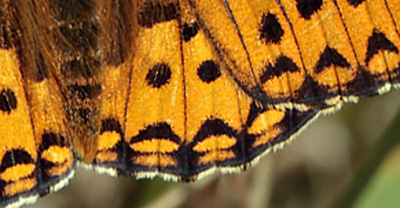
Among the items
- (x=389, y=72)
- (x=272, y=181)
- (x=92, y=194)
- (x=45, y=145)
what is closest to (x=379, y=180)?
(x=389, y=72)

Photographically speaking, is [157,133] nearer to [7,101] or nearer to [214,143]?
[214,143]

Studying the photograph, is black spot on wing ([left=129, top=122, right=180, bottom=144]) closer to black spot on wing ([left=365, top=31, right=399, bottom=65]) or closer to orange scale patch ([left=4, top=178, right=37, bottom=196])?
orange scale patch ([left=4, top=178, right=37, bottom=196])

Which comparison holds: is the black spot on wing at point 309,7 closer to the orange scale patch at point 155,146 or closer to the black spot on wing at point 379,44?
the black spot on wing at point 379,44

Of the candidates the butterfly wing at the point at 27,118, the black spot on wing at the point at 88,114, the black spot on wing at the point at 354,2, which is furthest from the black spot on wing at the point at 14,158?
the black spot on wing at the point at 354,2

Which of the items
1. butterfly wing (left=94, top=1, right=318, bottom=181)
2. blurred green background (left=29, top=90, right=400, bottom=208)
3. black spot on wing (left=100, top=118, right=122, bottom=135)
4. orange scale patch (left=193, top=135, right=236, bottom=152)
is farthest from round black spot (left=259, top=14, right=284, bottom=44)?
blurred green background (left=29, top=90, right=400, bottom=208)

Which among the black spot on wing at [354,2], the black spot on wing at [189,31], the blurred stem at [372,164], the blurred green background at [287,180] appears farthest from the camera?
the blurred green background at [287,180]

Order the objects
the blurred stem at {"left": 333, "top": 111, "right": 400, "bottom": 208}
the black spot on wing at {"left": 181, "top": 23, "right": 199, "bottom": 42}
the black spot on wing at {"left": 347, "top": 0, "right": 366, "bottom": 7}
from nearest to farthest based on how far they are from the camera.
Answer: the black spot on wing at {"left": 347, "top": 0, "right": 366, "bottom": 7}, the black spot on wing at {"left": 181, "top": 23, "right": 199, "bottom": 42}, the blurred stem at {"left": 333, "top": 111, "right": 400, "bottom": 208}
